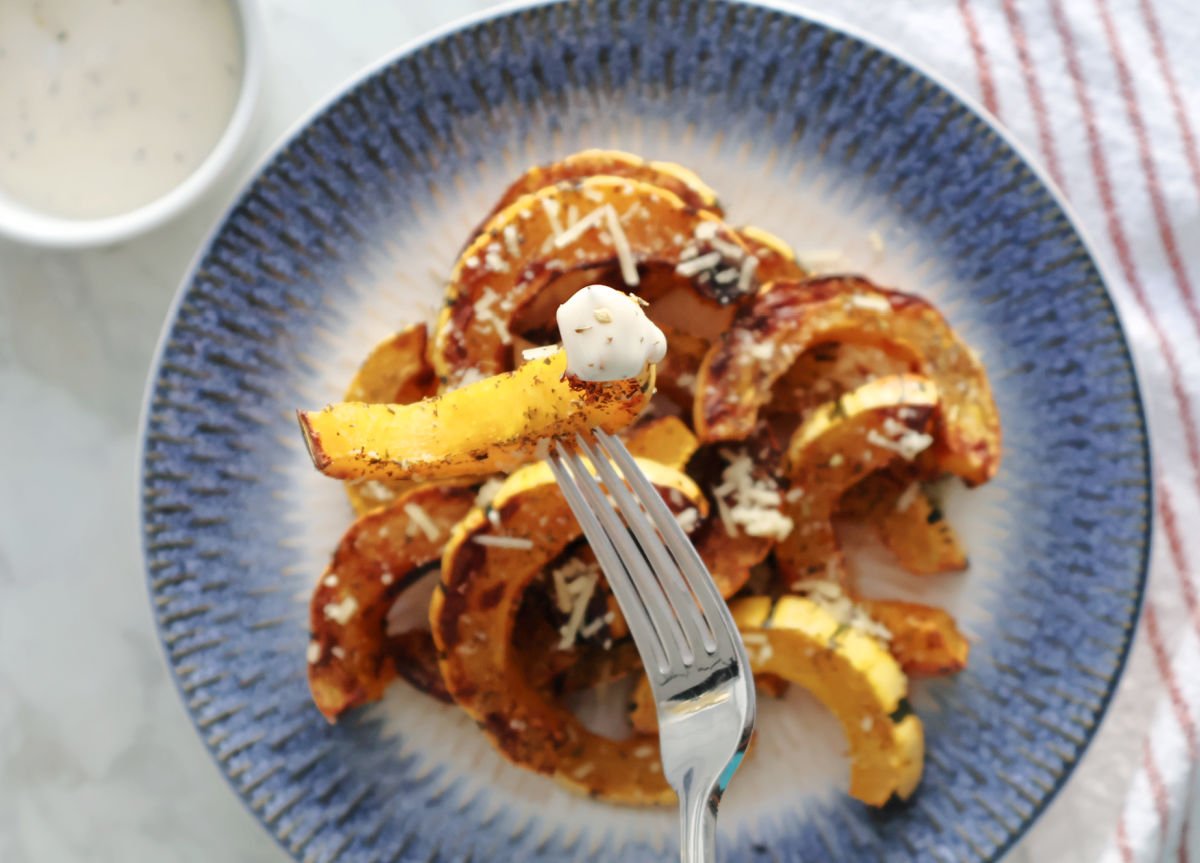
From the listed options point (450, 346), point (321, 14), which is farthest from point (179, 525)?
point (321, 14)

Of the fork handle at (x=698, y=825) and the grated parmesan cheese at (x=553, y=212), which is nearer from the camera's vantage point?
the fork handle at (x=698, y=825)

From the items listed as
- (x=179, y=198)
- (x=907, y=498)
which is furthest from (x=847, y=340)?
(x=179, y=198)

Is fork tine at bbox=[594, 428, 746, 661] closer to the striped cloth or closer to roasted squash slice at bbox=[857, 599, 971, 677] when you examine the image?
roasted squash slice at bbox=[857, 599, 971, 677]

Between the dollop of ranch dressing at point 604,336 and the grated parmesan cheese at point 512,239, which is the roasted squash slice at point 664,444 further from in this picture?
the dollop of ranch dressing at point 604,336

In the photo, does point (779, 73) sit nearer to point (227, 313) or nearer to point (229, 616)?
point (227, 313)

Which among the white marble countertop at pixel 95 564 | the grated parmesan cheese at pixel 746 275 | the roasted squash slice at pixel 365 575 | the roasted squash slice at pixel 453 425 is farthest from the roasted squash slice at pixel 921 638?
the white marble countertop at pixel 95 564

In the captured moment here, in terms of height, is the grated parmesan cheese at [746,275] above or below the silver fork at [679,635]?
above
